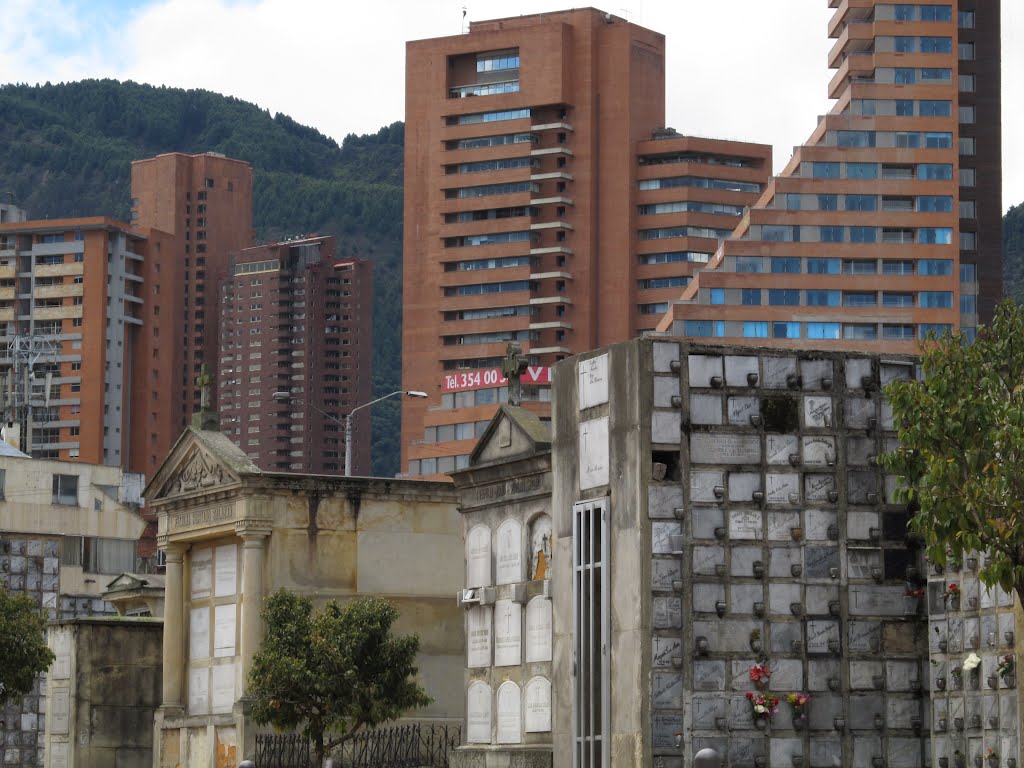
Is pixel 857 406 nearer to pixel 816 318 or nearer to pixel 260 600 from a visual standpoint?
pixel 260 600

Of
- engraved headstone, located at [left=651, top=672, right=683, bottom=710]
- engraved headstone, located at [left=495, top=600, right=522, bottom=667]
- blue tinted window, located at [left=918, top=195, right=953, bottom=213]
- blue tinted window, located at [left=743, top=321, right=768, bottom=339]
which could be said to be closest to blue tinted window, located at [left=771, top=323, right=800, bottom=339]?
blue tinted window, located at [left=743, top=321, right=768, bottom=339]

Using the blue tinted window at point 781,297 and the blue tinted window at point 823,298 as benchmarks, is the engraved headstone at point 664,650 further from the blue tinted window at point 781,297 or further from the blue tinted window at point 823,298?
the blue tinted window at point 823,298

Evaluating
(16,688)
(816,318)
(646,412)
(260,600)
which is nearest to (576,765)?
(646,412)

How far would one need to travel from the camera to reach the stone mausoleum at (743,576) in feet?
121

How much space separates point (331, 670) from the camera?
4547cm

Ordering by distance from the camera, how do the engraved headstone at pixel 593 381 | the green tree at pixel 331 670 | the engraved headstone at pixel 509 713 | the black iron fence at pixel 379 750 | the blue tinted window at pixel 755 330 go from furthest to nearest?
the blue tinted window at pixel 755 330, the black iron fence at pixel 379 750, the green tree at pixel 331 670, the engraved headstone at pixel 509 713, the engraved headstone at pixel 593 381

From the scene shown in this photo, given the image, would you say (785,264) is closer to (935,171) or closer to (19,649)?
(935,171)

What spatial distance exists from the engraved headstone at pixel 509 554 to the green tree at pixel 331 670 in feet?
10.9

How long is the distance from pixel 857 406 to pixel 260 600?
1758 centimetres

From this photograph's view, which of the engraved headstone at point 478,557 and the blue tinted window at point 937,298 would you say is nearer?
the engraved headstone at point 478,557

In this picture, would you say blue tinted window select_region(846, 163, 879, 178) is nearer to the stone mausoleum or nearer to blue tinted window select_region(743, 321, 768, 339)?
blue tinted window select_region(743, 321, 768, 339)

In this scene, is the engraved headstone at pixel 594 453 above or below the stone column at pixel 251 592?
above

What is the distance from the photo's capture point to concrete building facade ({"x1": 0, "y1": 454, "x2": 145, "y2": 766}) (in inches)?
2714

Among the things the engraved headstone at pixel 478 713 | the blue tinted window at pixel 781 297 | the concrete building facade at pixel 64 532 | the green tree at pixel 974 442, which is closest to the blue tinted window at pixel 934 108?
the blue tinted window at pixel 781 297
